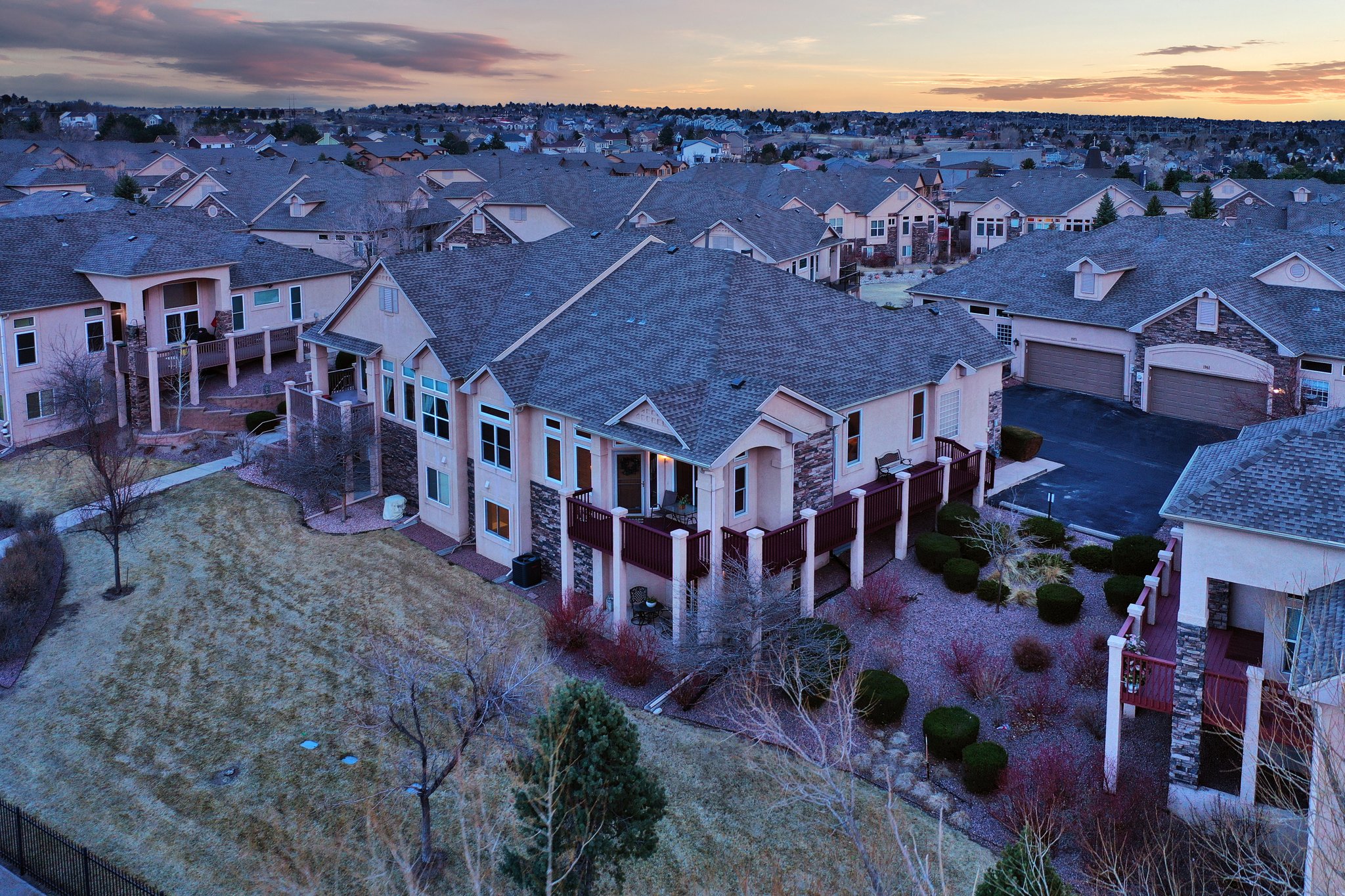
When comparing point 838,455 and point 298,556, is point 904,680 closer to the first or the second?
point 838,455

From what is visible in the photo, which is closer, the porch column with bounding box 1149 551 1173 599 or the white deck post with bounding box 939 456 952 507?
the porch column with bounding box 1149 551 1173 599

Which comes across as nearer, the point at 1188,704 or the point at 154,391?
the point at 1188,704

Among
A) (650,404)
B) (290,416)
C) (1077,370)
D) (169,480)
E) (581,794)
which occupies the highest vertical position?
(650,404)

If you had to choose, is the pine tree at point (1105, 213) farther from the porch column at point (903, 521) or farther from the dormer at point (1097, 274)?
the porch column at point (903, 521)

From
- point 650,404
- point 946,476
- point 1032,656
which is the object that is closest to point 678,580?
point 650,404

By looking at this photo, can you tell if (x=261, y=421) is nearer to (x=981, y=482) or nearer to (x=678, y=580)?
(x=678, y=580)

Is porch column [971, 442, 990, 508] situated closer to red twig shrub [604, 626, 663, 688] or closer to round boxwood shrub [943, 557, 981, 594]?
round boxwood shrub [943, 557, 981, 594]

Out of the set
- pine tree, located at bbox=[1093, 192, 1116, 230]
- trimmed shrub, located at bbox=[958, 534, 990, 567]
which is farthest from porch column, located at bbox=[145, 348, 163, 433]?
pine tree, located at bbox=[1093, 192, 1116, 230]
